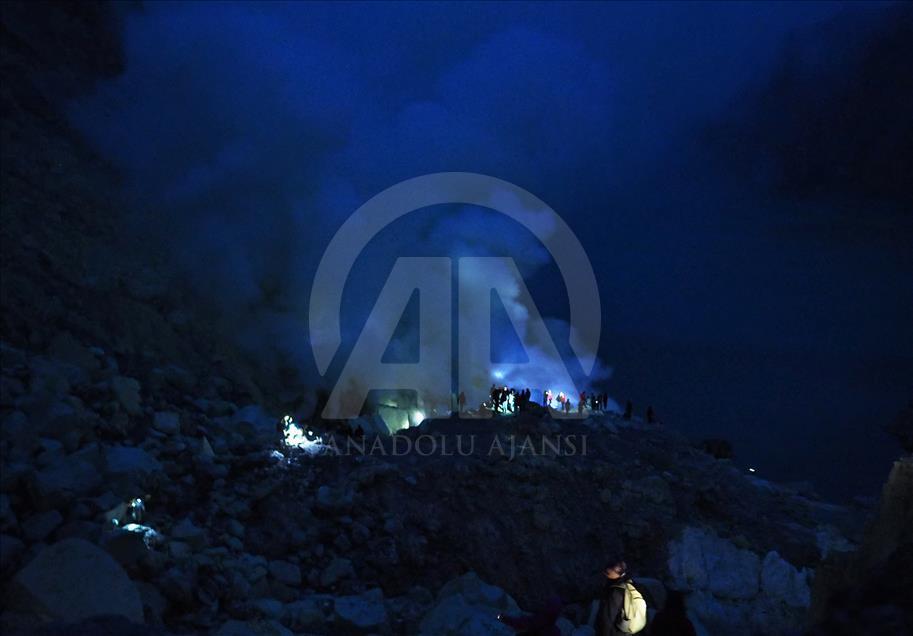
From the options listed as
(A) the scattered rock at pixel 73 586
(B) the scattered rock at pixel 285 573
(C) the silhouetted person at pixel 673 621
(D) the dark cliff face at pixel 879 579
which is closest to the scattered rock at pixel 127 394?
(B) the scattered rock at pixel 285 573

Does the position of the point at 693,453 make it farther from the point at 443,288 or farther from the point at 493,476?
the point at 443,288

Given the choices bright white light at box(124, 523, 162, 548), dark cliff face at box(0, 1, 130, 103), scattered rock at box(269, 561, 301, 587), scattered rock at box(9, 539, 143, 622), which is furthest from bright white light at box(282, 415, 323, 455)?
dark cliff face at box(0, 1, 130, 103)

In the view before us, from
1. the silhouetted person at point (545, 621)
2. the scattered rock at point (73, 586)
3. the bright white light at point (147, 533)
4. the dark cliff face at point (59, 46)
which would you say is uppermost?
the dark cliff face at point (59, 46)

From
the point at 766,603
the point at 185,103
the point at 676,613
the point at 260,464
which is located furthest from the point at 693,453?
the point at 185,103

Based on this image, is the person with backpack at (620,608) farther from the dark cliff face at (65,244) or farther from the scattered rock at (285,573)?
the dark cliff face at (65,244)

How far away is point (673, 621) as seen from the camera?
10.3ft

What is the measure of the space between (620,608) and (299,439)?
363 inches

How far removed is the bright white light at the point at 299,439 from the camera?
11.3 meters

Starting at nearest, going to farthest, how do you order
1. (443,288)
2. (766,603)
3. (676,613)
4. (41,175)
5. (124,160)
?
(676,613) → (766,603) → (41,175) → (124,160) → (443,288)

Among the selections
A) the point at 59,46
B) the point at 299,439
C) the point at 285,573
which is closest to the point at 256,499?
the point at 285,573

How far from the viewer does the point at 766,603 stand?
954 centimetres

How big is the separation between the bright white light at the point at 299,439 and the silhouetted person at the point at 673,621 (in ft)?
28.6

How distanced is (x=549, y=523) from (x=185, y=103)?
16062mm

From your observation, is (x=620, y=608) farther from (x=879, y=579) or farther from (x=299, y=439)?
(x=299, y=439)
